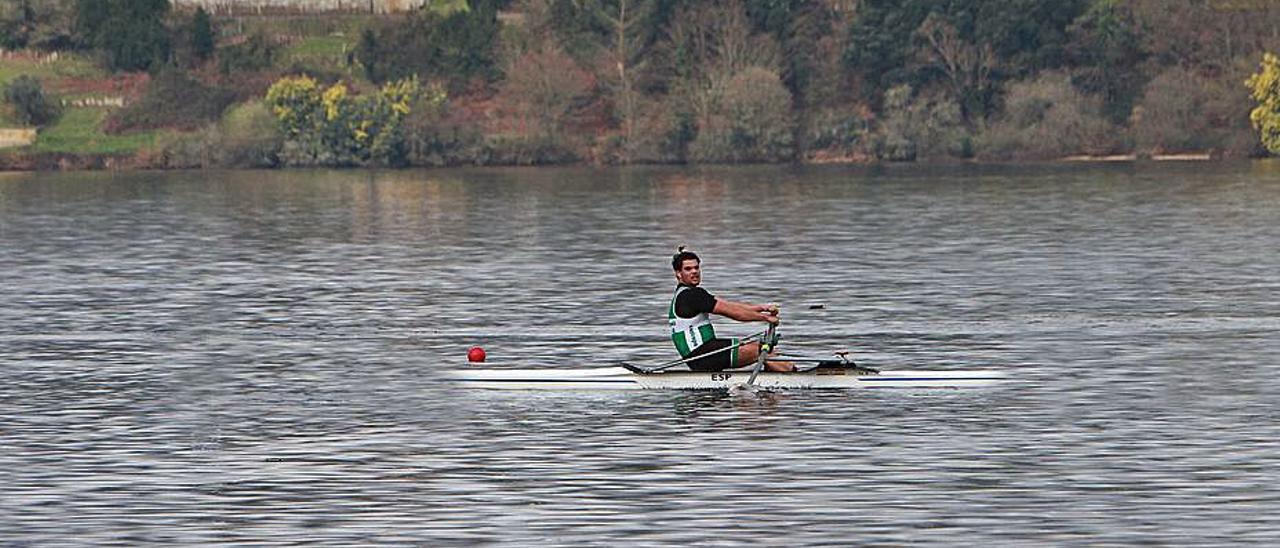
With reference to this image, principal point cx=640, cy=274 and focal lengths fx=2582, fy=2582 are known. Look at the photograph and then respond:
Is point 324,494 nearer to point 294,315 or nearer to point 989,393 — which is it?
point 989,393

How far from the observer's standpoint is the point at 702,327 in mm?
36312

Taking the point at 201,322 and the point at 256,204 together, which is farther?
the point at 256,204

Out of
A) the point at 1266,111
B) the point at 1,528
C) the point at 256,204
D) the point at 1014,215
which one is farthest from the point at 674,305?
the point at 1266,111

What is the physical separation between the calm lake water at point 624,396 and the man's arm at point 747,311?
44.7 inches

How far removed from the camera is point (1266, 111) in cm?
15438

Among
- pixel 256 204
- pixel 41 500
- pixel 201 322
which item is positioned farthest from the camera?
pixel 256 204

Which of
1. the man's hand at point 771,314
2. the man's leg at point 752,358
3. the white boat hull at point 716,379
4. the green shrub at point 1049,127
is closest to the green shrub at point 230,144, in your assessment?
the green shrub at point 1049,127

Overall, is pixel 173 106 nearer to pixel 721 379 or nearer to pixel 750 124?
pixel 750 124

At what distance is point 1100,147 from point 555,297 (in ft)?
375

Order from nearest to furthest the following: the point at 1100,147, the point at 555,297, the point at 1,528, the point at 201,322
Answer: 1. the point at 1,528
2. the point at 201,322
3. the point at 555,297
4. the point at 1100,147

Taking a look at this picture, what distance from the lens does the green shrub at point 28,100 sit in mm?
178375

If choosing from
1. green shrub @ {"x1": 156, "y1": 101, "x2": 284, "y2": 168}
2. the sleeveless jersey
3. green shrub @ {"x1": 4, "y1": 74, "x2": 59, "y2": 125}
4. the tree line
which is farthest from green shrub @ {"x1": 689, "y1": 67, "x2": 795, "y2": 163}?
the sleeveless jersey

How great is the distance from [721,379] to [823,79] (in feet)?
469

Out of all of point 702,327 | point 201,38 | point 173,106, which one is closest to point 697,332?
point 702,327
